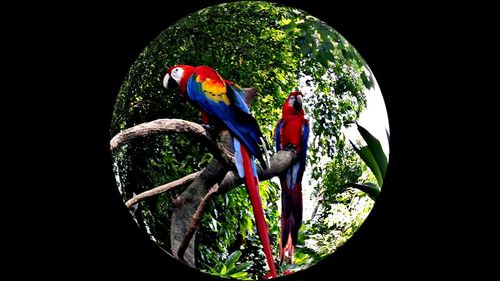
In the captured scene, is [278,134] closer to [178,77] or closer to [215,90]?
[215,90]

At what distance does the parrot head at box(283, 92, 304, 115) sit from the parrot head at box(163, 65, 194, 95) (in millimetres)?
612

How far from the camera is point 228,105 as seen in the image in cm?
438

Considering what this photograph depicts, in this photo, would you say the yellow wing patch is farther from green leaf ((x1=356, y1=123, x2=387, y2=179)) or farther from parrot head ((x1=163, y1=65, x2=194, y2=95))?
green leaf ((x1=356, y1=123, x2=387, y2=179))

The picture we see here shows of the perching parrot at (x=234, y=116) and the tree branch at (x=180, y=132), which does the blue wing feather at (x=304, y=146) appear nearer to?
the perching parrot at (x=234, y=116)

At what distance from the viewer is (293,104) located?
442 cm

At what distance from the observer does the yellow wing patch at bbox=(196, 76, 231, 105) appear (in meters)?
4.40

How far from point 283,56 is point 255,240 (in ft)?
3.75

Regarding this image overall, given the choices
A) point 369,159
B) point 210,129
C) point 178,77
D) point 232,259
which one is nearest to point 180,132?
point 210,129

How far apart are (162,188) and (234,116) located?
2.27 feet

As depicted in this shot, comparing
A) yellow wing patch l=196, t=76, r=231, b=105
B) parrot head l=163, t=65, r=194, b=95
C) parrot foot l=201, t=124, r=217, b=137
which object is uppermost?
parrot head l=163, t=65, r=194, b=95

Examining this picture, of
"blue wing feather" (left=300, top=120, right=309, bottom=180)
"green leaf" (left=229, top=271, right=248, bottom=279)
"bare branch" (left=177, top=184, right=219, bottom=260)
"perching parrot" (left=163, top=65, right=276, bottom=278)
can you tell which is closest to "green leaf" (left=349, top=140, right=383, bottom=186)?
"blue wing feather" (left=300, top=120, right=309, bottom=180)

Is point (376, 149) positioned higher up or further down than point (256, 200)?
higher up

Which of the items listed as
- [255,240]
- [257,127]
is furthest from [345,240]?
[257,127]

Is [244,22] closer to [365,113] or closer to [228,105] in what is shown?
[228,105]
